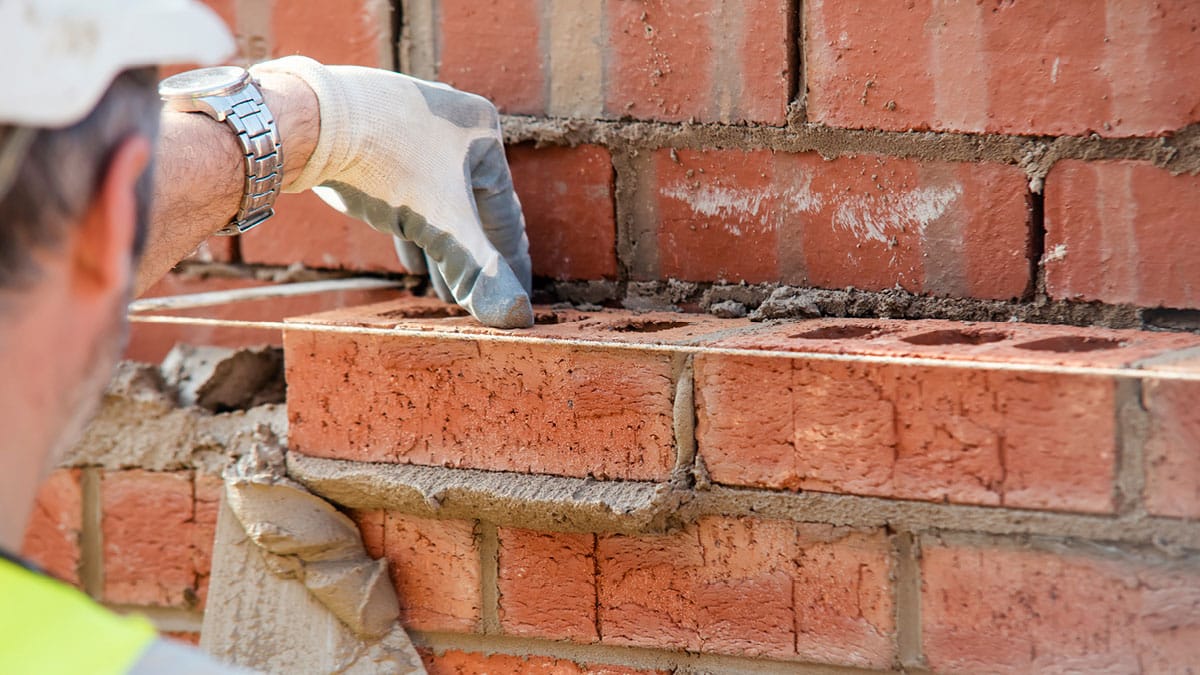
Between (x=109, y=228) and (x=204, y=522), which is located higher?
(x=109, y=228)

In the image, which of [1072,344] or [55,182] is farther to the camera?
[1072,344]

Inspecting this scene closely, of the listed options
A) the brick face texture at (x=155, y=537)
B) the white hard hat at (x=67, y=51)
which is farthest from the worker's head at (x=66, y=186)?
the brick face texture at (x=155, y=537)

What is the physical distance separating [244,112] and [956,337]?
2.71ft

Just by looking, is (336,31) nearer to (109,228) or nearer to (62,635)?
(109,228)

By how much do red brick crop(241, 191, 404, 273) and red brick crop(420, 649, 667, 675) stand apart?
533 mm

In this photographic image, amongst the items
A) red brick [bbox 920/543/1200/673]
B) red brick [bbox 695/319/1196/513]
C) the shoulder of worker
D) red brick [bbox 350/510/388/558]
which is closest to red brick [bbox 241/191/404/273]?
red brick [bbox 350/510/388/558]

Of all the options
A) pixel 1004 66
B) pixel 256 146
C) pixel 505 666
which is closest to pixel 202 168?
pixel 256 146

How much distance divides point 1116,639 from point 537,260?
82 cm

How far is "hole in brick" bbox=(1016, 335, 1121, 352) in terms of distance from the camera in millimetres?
1244

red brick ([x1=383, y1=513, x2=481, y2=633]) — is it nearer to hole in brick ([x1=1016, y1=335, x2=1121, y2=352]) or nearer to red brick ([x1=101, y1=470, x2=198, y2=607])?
red brick ([x1=101, y1=470, x2=198, y2=607])

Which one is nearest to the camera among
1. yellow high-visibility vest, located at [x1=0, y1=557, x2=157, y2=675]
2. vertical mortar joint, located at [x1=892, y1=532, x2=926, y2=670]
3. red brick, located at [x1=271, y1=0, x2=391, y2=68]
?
yellow high-visibility vest, located at [x1=0, y1=557, x2=157, y2=675]

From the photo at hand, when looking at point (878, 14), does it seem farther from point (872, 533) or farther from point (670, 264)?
point (872, 533)

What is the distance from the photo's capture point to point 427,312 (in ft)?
5.12

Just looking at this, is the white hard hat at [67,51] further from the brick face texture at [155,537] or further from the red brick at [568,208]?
the brick face texture at [155,537]
